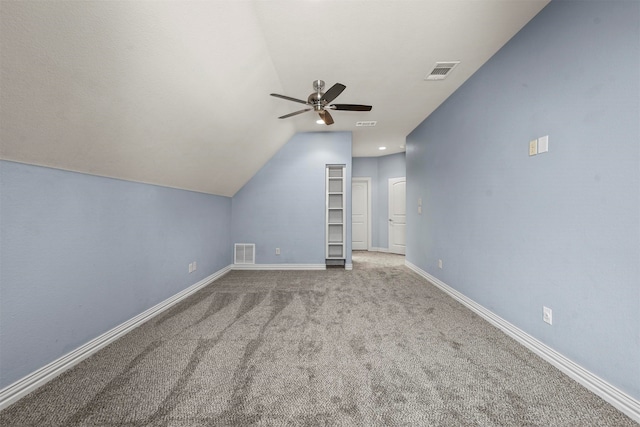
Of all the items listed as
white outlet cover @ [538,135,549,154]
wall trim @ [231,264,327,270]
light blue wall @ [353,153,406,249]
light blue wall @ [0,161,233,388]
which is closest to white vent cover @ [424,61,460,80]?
white outlet cover @ [538,135,549,154]

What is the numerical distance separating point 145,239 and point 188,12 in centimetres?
199

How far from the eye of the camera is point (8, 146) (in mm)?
1299

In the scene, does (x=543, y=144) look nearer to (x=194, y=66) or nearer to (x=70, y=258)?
(x=194, y=66)

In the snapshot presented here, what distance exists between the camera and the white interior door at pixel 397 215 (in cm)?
662

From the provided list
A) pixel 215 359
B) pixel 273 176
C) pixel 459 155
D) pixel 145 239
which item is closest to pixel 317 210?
pixel 273 176

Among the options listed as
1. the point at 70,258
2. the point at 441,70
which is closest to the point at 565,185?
the point at 441,70

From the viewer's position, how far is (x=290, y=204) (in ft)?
15.5

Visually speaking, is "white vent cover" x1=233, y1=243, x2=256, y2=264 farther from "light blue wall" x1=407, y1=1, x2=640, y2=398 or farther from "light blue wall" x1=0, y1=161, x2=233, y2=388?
"light blue wall" x1=407, y1=1, x2=640, y2=398

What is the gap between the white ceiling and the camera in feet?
3.96

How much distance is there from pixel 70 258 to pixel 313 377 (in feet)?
6.12

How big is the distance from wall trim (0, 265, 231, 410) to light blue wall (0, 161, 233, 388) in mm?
38

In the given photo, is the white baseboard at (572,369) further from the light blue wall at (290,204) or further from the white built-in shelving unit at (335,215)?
the light blue wall at (290,204)

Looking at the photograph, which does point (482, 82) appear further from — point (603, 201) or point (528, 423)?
point (528, 423)

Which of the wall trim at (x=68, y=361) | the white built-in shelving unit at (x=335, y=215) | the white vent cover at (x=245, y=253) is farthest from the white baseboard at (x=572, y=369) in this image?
the white vent cover at (x=245, y=253)
